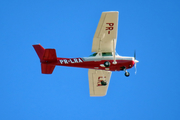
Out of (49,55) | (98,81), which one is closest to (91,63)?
(49,55)

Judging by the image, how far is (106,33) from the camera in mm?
23422

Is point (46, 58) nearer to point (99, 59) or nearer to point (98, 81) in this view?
point (99, 59)

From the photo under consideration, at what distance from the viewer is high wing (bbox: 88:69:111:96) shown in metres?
27.5

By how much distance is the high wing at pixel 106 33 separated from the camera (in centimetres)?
2231

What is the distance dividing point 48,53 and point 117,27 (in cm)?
517

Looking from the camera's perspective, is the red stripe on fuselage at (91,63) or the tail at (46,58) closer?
the tail at (46,58)

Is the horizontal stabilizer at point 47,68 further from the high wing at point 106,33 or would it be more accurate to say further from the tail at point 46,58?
the high wing at point 106,33

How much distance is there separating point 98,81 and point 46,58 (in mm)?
6159

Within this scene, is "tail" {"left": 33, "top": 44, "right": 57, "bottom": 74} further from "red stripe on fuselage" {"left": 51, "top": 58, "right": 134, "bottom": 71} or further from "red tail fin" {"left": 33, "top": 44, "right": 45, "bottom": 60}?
"red stripe on fuselage" {"left": 51, "top": 58, "right": 134, "bottom": 71}

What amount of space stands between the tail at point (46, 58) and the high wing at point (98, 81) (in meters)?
4.24

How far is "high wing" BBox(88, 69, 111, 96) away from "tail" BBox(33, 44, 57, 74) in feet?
13.9

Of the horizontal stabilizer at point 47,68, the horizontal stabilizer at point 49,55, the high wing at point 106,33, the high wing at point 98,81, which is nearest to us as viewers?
the high wing at point 106,33

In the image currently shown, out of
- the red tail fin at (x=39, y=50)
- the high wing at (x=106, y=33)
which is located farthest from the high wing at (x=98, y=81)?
the red tail fin at (x=39, y=50)

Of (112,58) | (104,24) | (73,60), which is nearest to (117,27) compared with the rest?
(104,24)
